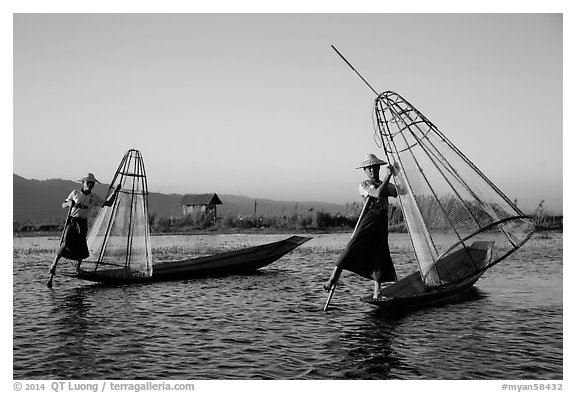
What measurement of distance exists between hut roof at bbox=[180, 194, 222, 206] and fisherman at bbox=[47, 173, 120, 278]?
4.30 metres

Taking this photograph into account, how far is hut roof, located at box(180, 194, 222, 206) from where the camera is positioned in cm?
1300

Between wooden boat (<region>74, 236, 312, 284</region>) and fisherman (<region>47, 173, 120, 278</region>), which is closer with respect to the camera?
fisherman (<region>47, 173, 120, 278</region>)

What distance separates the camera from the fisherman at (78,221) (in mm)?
8430

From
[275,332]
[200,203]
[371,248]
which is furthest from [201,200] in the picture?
[275,332]

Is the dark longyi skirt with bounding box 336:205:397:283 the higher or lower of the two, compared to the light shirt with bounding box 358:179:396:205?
lower

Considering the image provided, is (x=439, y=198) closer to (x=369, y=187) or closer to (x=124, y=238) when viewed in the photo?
(x=369, y=187)

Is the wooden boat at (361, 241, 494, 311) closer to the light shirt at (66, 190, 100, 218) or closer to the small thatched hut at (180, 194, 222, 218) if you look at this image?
the light shirt at (66, 190, 100, 218)


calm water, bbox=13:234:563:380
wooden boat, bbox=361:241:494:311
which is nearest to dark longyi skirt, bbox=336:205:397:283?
wooden boat, bbox=361:241:494:311

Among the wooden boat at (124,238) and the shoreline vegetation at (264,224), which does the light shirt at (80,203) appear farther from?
the shoreline vegetation at (264,224)

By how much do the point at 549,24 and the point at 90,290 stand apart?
23.7 ft

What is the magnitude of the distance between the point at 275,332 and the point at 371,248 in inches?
58.8

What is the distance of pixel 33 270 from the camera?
9672 mm
